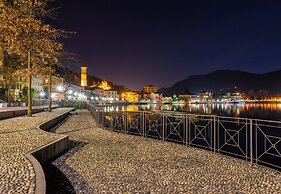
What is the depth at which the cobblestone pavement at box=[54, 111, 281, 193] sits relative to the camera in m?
5.91

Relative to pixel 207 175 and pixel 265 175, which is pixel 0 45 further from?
pixel 265 175

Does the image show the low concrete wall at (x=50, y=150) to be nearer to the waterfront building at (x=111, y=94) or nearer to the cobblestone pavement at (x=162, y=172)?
the cobblestone pavement at (x=162, y=172)

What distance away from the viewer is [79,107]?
55.7 metres

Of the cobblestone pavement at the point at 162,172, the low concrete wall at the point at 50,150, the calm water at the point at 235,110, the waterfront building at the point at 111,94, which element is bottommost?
the calm water at the point at 235,110

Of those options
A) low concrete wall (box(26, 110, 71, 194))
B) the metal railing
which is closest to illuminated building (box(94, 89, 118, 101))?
the metal railing

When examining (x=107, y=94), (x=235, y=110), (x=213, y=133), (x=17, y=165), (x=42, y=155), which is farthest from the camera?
(x=107, y=94)

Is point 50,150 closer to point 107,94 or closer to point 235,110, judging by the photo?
point 235,110

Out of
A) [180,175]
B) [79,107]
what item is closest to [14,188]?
[180,175]

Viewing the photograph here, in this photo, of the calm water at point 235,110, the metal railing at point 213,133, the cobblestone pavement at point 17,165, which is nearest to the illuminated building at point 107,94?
the calm water at point 235,110

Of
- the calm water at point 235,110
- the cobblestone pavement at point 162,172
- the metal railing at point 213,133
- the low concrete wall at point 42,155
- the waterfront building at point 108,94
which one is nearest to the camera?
the low concrete wall at point 42,155

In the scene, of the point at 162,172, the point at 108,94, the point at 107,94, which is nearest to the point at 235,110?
the point at 162,172

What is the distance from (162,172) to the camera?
7082 millimetres

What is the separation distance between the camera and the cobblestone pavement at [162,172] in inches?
233

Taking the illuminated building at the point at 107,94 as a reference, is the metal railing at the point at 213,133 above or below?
below
